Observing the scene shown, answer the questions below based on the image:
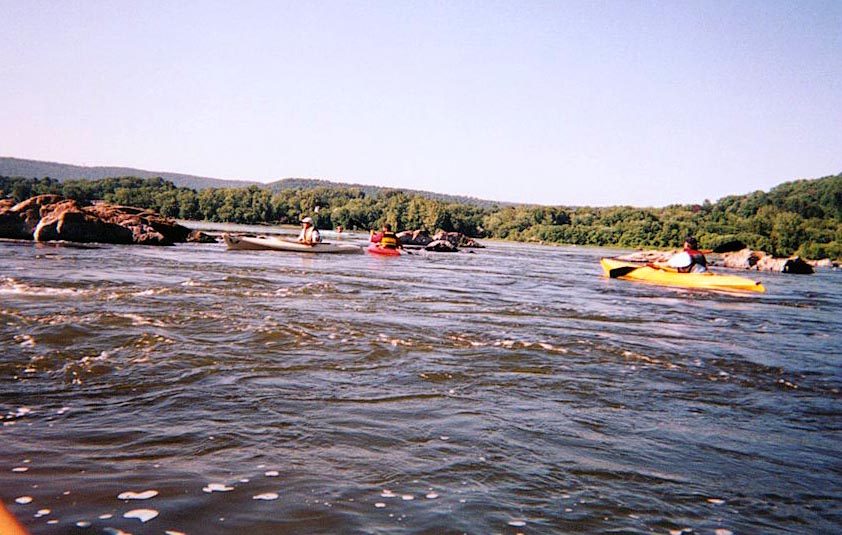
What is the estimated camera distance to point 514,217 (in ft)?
401

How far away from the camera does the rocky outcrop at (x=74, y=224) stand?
24156 millimetres

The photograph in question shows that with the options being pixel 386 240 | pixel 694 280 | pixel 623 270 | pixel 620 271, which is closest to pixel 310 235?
pixel 386 240

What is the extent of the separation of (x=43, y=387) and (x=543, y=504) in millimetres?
4199

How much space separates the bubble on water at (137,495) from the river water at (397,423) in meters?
0.03

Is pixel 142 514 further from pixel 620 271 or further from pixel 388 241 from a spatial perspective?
pixel 388 241

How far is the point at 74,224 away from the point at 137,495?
24.7 metres

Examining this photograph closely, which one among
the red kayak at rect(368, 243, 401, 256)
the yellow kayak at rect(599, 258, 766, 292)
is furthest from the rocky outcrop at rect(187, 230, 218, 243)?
the yellow kayak at rect(599, 258, 766, 292)

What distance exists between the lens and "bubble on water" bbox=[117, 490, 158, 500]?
3043 mm

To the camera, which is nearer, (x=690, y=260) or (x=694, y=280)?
(x=694, y=280)

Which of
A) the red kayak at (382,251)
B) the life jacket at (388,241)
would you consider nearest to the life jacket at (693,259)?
the red kayak at (382,251)

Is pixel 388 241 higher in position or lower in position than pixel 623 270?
higher

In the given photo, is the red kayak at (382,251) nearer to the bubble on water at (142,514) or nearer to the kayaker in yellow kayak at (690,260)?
the kayaker in yellow kayak at (690,260)

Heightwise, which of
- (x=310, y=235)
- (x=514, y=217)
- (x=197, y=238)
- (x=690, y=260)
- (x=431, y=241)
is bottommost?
(x=197, y=238)

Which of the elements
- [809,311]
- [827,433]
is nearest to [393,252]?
[809,311]
